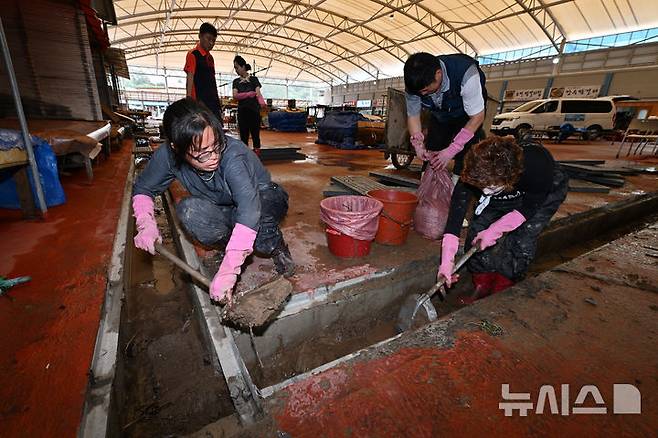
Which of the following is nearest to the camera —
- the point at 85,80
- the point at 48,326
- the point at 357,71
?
the point at 48,326

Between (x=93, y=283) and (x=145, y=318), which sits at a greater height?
(x=93, y=283)

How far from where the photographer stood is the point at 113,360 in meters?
1.17

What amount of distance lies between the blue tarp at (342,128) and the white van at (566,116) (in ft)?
28.0

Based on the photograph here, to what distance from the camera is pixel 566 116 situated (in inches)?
514

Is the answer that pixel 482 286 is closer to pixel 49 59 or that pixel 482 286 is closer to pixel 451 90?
pixel 451 90

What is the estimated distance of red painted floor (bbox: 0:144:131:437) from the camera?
0.96m

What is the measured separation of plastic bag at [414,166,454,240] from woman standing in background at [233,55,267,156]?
3.45 metres

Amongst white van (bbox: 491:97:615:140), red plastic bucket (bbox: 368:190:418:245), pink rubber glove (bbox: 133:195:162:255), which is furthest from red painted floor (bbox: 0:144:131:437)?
white van (bbox: 491:97:615:140)

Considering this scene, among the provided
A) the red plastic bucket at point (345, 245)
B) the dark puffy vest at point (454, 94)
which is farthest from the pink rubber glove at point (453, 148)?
the red plastic bucket at point (345, 245)

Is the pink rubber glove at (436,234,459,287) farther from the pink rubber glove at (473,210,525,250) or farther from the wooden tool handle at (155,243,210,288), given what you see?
the wooden tool handle at (155,243,210,288)

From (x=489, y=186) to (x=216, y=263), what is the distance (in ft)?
5.96

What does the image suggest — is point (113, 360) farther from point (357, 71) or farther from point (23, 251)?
point (357, 71)

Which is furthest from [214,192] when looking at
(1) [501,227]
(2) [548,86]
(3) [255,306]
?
(2) [548,86]

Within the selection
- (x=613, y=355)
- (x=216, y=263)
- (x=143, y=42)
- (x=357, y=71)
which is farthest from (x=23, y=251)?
(x=357, y=71)
